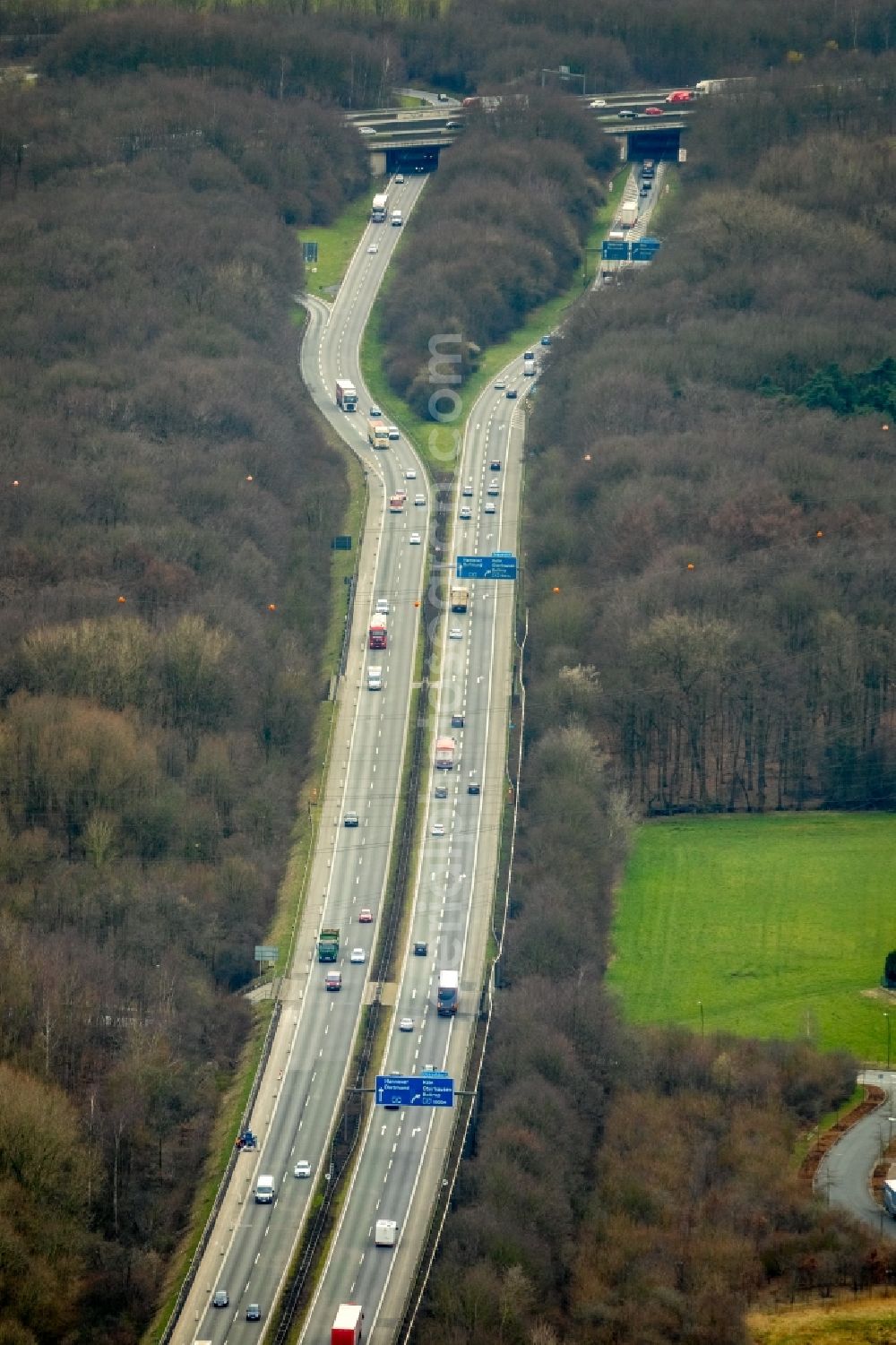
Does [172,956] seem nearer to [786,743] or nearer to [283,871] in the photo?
[283,871]

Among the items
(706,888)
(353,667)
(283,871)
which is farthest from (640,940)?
(353,667)

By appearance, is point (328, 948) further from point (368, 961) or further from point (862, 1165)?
point (862, 1165)

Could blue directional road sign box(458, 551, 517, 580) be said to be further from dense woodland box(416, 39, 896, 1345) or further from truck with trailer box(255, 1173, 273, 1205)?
truck with trailer box(255, 1173, 273, 1205)

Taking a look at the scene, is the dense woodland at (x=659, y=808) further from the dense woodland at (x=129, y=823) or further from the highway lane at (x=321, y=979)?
the dense woodland at (x=129, y=823)

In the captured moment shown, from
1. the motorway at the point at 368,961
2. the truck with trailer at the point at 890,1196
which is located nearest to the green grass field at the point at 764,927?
the motorway at the point at 368,961

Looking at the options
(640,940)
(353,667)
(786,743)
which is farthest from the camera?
(353,667)

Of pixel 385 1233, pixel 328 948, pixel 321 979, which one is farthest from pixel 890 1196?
pixel 328 948
